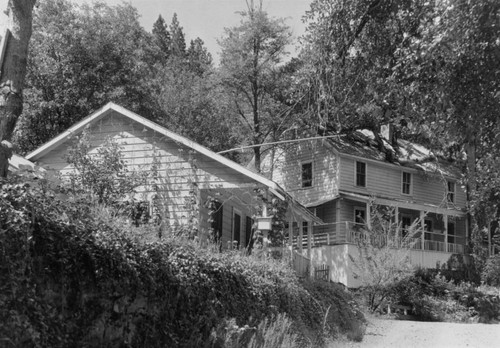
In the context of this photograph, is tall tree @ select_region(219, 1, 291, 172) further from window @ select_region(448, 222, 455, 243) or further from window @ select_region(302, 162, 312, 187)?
window @ select_region(448, 222, 455, 243)

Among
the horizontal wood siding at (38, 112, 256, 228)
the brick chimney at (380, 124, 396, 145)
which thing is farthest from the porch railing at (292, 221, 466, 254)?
the horizontal wood siding at (38, 112, 256, 228)

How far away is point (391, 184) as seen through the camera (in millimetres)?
32500

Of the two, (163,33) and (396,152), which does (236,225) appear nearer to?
(396,152)

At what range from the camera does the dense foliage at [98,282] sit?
430 centimetres

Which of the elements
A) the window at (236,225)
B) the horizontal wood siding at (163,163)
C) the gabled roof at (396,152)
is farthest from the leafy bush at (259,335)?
the gabled roof at (396,152)

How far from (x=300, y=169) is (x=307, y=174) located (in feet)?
2.04

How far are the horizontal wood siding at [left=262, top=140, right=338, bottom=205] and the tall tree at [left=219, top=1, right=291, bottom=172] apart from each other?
7.14ft

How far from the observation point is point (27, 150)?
26156mm

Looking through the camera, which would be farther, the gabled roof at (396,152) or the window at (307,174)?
the window at (307,174)

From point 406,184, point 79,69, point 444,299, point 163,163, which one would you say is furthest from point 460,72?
point 406,184

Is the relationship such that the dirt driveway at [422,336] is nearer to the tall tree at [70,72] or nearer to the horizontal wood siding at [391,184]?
the horizontal wood siding at [391,184]

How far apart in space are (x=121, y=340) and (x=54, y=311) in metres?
1.12

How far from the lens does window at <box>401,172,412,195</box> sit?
33.0 metres

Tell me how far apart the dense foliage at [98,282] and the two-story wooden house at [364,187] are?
67.2 ft
